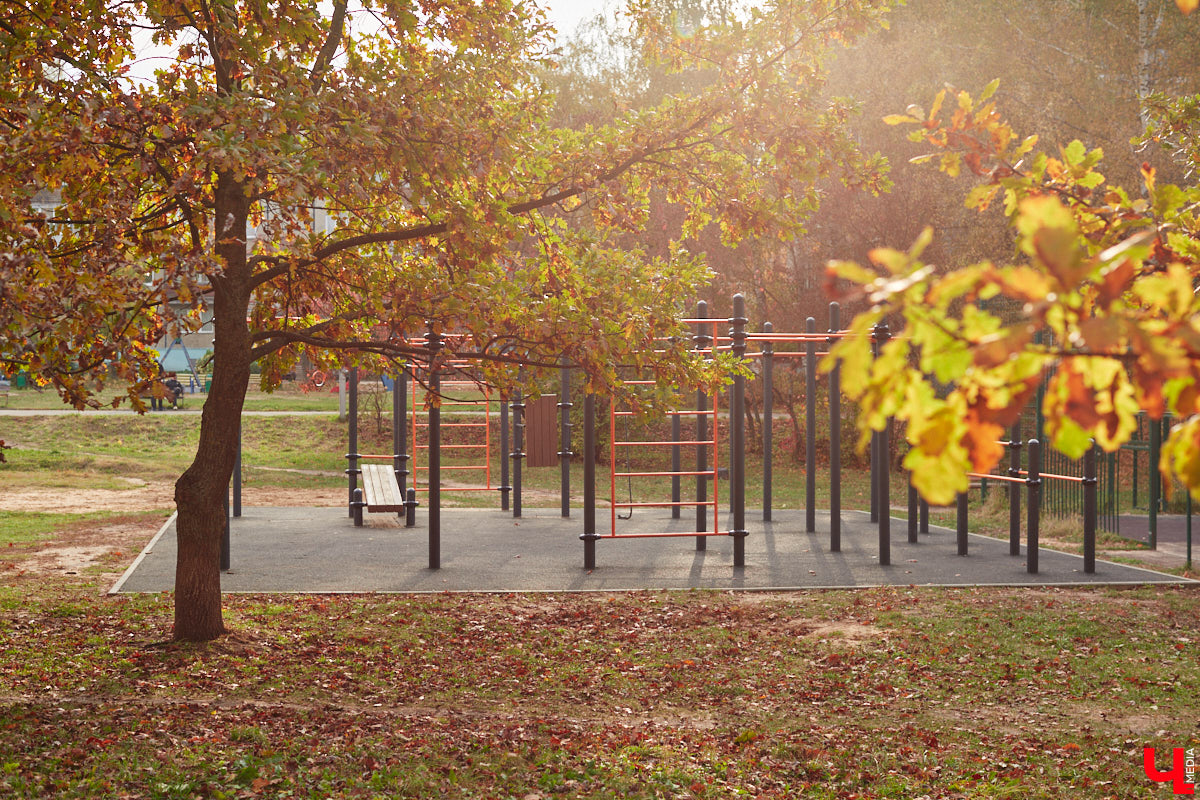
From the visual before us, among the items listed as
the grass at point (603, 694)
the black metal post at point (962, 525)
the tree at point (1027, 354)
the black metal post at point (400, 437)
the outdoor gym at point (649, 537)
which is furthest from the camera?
the black metal post at point (400, 437)

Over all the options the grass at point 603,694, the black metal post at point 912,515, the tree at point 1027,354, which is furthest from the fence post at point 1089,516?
the tree at point 1027,354

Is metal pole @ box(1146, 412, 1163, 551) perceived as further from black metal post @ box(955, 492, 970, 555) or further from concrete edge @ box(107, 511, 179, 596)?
concrete edge @ box(107, 511, 179, 596)

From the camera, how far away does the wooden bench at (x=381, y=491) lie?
12023 millimetres

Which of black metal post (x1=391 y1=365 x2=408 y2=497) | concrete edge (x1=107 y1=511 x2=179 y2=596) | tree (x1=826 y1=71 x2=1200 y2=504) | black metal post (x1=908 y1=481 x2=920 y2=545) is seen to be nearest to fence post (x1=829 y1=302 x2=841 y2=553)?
black metal post (x1=908 y1=481 x2=920 y2=545)

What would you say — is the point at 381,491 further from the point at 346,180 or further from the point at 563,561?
the point at 346,180

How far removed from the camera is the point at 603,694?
6113mm

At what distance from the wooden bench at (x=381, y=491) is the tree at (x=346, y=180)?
4.54 metres

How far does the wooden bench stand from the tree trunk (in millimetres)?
5098

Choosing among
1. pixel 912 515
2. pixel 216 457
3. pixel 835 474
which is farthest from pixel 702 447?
pixel 216 457

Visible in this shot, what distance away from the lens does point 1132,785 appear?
459cm

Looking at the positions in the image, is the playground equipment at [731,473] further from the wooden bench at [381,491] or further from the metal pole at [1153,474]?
the metal pole at [1153,474]

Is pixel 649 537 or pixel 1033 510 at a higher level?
pixel 1033 510

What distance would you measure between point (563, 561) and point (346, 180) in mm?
5968

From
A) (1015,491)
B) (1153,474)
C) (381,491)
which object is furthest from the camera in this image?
(381,491)
